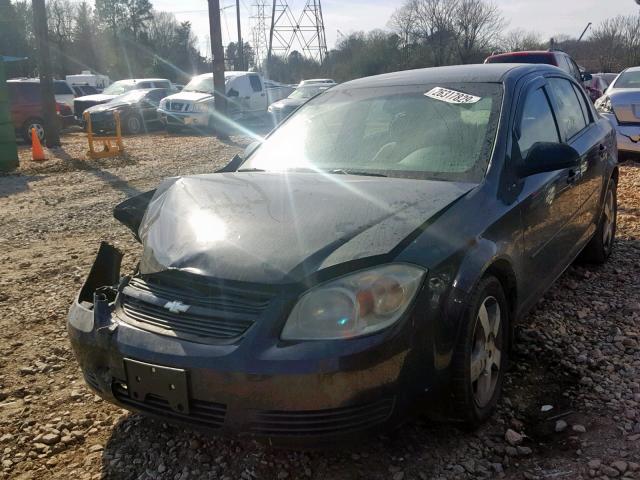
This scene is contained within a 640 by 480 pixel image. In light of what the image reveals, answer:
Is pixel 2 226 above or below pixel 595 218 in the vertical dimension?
below

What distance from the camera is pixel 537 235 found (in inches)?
124

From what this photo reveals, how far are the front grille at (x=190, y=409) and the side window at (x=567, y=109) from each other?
295cm

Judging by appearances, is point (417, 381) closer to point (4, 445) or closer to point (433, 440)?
point (433, 440)

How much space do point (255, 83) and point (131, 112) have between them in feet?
15.4

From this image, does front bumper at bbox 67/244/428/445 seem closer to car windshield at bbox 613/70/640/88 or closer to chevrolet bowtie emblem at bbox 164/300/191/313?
chevrolet bowtie emblem at bbox 164/300/191/313

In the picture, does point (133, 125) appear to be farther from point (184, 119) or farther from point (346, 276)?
point (346, 276)

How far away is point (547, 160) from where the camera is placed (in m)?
2.99

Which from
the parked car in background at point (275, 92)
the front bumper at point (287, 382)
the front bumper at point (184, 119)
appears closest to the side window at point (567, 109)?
the front bumper at point (287, 382)

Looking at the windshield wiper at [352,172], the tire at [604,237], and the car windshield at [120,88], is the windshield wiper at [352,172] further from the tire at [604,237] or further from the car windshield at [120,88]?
the car windshield at [120,88]

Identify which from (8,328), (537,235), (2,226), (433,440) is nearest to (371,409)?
(433,440)

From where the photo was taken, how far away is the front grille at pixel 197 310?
84.8 inches

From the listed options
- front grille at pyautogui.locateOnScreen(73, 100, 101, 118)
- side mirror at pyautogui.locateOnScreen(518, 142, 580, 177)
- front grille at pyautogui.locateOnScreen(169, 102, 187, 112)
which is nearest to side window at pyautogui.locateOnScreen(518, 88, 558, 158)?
side mirror at pyautogui.locateOnScreen(518, 142, 580, 177)

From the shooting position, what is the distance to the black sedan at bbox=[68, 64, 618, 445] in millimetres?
2090

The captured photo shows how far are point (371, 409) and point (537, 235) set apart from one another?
1547 millimetres
